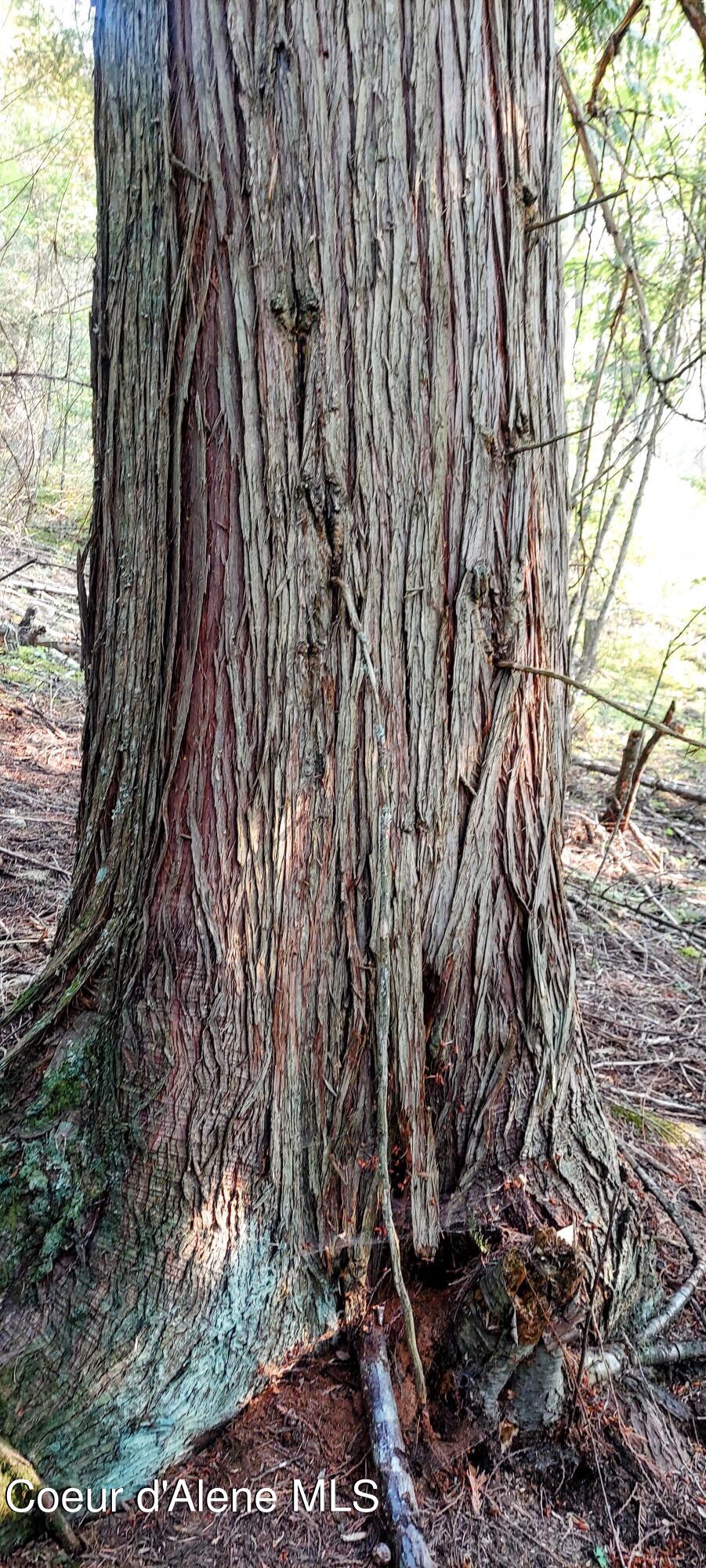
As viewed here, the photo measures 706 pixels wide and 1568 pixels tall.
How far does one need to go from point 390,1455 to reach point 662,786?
17.6ft

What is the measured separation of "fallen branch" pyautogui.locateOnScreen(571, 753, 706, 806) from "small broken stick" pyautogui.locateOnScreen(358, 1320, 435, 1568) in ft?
16.6

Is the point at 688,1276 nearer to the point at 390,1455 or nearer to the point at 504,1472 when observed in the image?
the point at 504,1472

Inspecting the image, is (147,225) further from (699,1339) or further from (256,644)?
(699,1339)

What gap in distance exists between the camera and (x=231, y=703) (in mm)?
1663

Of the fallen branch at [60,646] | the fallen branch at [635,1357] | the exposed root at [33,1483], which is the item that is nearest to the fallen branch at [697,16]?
the fallen branch at [635,1357]

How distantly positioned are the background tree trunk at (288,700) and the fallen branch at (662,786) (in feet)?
15.6

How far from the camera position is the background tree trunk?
155 centimetres

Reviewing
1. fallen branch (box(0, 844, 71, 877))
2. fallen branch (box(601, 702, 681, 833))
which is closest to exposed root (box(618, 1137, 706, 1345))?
fallen branch (box(0, 844, 71, 877))

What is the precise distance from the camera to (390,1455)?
160cm

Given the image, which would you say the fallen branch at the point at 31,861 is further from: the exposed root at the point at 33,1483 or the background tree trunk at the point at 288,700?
the exposed root at the point at 33,1483

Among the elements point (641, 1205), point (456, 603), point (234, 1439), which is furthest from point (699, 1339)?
point (456, 603)

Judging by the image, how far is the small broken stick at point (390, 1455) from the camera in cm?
150

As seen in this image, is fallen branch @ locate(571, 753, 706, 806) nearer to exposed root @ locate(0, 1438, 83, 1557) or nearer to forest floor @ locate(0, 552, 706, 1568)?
forest floor @ locate(0, 552, 706, 1568)

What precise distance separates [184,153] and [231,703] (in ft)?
3.30
